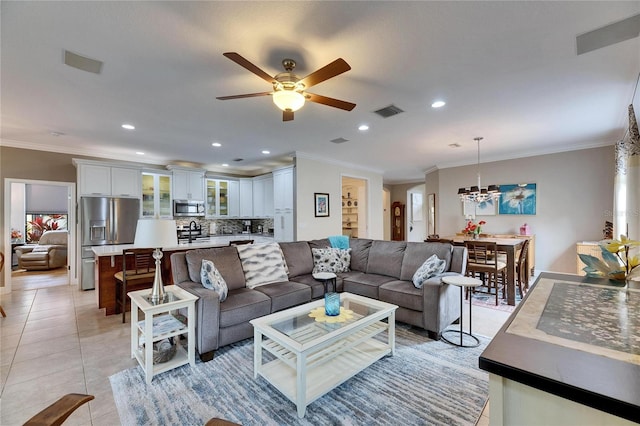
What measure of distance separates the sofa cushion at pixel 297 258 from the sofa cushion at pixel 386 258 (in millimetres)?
A: 891

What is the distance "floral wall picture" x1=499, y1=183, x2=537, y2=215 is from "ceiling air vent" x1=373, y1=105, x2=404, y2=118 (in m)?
4.14

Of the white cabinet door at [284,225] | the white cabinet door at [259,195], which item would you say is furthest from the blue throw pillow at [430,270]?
the white cabinet door at [259,195]

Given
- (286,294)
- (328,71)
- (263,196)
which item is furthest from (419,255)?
(263,196)

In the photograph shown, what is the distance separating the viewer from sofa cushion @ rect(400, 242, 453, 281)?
3376mm

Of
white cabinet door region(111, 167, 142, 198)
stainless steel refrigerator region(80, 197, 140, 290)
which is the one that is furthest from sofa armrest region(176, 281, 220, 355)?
white cabinet door region(111, 167, 142, 198)

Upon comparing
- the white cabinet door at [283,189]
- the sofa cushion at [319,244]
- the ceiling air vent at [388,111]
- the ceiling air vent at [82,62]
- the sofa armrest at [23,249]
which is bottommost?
the sofa armrest at [23,249]

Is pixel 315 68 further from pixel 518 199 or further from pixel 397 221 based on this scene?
pixel 397 221

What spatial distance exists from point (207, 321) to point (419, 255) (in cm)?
258

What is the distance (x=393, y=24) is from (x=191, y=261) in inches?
112

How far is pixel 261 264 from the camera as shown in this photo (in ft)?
11.2

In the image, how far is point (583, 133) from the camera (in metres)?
4.48

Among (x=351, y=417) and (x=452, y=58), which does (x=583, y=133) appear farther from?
(x=351, y=417)

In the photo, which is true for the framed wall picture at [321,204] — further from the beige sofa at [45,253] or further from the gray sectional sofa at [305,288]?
the beige sofa at [45,253]

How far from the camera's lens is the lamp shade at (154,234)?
89.7 inches
